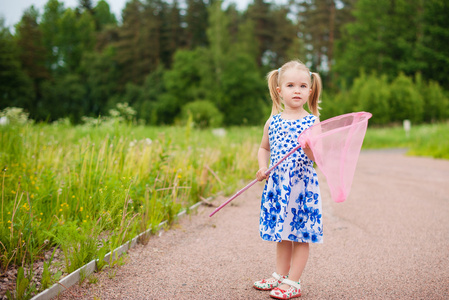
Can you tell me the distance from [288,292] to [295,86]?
144cm

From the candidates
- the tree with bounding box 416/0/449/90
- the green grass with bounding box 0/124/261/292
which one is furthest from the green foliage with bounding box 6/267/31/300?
the tree with bounding box 416/0/449/90

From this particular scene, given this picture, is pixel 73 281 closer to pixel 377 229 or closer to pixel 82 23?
pixel 377 229

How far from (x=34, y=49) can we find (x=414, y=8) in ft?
144

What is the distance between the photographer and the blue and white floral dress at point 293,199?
9.53 feet

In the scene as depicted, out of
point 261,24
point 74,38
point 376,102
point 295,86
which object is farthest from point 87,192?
point 74,38

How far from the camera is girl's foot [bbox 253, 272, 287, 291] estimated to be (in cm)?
302

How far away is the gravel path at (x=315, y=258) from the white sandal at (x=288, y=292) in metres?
0.10

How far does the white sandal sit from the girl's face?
1.26 m

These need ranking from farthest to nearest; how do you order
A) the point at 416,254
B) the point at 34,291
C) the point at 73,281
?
1. the point at 416,254
2. the point at 73,281
3. the point at 34,291

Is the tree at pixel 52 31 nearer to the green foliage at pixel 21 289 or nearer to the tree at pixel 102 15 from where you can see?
the tree at pixel 102 15

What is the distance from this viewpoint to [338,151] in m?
2.76

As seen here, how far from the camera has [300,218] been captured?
2930 mm

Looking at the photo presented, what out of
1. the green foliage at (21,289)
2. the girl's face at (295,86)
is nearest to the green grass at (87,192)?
the green foliage at (21,289)

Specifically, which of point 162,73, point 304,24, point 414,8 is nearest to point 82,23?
point 162,73
